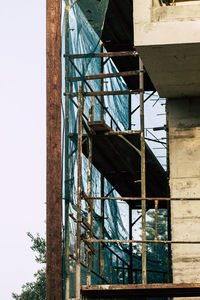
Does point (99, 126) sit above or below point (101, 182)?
above

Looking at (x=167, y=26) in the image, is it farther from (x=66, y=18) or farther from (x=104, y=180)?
(x=104, y=180)

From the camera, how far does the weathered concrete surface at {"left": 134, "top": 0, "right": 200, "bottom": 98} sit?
587 inches

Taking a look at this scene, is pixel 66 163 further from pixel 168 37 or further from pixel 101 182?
pixel 101 182

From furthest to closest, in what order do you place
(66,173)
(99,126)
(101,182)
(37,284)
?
1. (37,284)
2. (101,182)
3. (99,126)
4. (66,173)

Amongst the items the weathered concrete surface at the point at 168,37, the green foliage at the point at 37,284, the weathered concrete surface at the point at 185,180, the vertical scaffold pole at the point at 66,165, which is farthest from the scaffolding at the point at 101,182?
the green foliage at the point at 37,284

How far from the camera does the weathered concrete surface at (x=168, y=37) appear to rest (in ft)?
48.9

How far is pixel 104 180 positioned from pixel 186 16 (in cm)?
703

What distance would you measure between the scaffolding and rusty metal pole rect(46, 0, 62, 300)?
6.85ft

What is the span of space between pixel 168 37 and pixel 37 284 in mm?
31893

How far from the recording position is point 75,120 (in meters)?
16.2

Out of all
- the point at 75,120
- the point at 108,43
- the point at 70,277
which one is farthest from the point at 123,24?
the point at 70,277

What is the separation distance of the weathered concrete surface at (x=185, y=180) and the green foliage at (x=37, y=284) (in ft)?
90.1

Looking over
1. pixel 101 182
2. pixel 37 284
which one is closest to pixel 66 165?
pixel 101 182

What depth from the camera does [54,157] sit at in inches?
492
